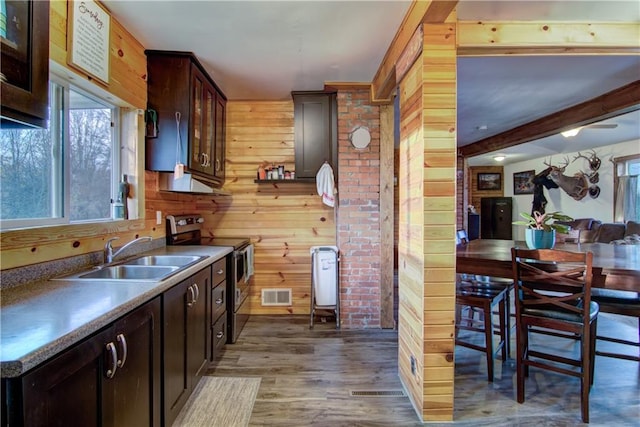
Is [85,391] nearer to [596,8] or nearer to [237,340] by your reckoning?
[237,340]

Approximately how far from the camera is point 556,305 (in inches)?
78.1

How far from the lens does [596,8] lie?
1.87 meters

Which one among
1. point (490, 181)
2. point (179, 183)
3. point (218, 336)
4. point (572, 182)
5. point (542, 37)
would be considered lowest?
point (218, 336)

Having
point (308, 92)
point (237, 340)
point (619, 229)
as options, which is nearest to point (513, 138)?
point (619, 229)

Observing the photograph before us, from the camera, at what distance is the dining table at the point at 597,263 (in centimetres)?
182

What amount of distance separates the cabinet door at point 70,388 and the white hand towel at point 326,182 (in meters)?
2.38

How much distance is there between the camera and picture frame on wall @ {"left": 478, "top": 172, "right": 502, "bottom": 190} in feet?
29.8

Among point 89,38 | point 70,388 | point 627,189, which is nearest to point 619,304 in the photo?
point 70,388

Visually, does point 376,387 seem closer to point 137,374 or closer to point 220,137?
point 137,374

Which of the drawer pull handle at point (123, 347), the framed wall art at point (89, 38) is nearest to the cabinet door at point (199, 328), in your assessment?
the drawer pull handle at point (123, 347)

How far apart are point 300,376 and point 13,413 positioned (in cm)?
181

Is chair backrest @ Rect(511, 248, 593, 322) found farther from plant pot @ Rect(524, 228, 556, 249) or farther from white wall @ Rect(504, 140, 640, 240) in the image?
white wall @ Rect(504, 140, 640, 240)

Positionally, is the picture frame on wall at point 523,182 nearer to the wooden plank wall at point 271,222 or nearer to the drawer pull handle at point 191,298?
the wooden plank wall at point 271,222

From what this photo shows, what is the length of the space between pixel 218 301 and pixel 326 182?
1.60m
